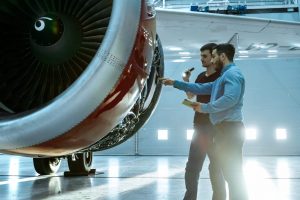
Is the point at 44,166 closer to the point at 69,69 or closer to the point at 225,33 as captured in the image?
the point at 225,33

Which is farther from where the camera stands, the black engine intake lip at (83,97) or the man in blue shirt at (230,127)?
the man in blue shirt at (230,127)

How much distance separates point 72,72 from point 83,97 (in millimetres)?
790

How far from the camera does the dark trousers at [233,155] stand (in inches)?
132

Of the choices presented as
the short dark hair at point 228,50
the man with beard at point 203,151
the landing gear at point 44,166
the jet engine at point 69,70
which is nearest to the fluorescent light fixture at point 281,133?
the landing gear at point 44,166

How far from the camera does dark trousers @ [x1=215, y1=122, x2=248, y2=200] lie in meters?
3.36

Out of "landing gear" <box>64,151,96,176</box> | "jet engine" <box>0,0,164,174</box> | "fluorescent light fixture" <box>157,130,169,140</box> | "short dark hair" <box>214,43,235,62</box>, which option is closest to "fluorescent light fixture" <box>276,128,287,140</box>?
"fluorescent light fixture" <box>157,130,169,140</box>

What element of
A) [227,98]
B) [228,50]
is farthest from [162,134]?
[227,98]

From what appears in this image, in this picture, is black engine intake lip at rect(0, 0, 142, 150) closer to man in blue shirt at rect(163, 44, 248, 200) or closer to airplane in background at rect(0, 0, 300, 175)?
airplane in background at rect(0, 0, 300, 175)

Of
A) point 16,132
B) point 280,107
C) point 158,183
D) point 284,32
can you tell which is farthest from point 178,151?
point 16,132

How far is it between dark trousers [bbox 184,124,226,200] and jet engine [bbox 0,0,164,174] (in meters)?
0.95

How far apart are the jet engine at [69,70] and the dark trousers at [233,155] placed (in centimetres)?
70

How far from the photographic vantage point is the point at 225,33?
5.29 meters

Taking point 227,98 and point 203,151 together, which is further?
point 203,151

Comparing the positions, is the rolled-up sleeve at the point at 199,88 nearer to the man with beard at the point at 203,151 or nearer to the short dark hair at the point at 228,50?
the man with beard at the point at 203,151
